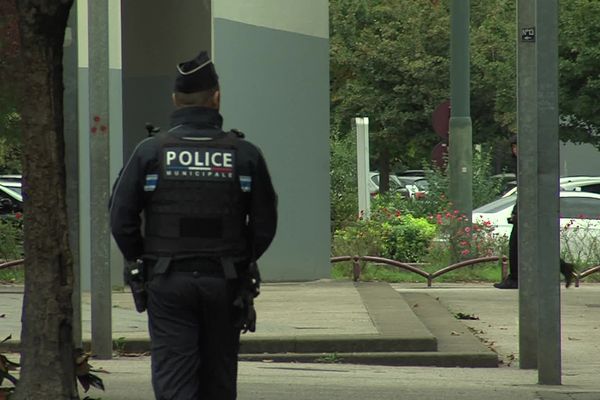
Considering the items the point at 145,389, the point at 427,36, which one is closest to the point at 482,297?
the point at 145,389

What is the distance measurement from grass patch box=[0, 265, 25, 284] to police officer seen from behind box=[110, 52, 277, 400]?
12140 mm

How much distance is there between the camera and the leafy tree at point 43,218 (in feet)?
22.7

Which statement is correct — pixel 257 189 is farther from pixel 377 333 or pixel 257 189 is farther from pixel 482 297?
pixel 482 297

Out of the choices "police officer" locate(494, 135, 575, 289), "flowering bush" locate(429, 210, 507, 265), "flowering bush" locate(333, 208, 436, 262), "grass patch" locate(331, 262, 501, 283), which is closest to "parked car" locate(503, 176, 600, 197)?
"flowering bush" locate(333, 208, 436, 262)

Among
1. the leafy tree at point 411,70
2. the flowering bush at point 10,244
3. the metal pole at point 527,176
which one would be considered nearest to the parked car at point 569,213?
the flowering bush at point 10,244

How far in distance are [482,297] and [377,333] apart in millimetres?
5467

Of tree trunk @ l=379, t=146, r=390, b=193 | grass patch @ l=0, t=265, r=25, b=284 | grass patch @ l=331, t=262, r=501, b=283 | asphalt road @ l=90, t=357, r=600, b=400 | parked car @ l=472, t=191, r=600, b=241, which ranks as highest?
tree trunk @ l=379, t=146, r=390, b=193

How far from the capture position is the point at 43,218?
6906 mm

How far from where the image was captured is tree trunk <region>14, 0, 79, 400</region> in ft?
22.7

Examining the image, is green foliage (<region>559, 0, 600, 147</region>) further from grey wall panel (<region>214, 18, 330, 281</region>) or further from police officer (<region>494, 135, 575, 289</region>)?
police officer (<region>494, 135, 575, 289</region>)

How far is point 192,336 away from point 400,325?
655 centimetres

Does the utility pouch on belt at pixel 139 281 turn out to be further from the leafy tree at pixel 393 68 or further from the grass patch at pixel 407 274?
the leafy tree at pixel 393 68

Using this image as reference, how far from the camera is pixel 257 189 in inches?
239

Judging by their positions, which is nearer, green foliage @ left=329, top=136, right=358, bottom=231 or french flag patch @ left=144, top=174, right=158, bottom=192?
french flag patch @ left=144, top=174, right=158, bottom=192
